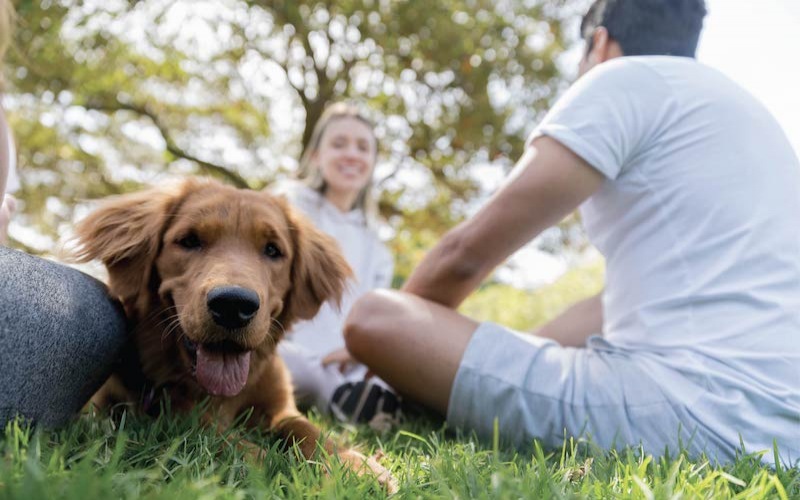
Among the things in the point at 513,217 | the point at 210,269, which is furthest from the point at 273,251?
the point at 513,217

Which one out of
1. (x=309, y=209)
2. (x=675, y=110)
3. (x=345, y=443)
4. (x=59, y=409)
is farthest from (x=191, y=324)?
(x=309, y=209)

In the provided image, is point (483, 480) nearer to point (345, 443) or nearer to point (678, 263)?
point (345, 443)

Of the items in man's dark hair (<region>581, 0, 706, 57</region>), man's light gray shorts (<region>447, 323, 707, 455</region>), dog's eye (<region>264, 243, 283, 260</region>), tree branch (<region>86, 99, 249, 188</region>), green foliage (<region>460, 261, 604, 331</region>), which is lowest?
green foliage (<region>460, 261, 604, 331</region>)

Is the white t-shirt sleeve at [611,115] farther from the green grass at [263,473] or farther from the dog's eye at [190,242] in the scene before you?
the dog's eye at [190,242]

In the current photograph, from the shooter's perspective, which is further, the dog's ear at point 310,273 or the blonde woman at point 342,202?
the blonde woman at point 342,202

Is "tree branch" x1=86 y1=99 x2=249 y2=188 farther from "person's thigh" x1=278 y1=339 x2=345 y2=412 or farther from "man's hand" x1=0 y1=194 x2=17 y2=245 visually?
"man's hand" x1=0 y1=194 x2=17 y2=245

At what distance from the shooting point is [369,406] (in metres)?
3.47

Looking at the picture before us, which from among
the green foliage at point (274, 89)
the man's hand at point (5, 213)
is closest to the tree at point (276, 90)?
the green foliage at point (274, 89)

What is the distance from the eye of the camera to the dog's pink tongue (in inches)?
97.0

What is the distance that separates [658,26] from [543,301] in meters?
7.32

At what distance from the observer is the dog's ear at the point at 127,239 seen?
2.66m

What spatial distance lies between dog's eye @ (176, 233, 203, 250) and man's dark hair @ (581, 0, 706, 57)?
2.24 metres

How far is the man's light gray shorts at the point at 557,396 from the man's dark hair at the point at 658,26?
1473mm

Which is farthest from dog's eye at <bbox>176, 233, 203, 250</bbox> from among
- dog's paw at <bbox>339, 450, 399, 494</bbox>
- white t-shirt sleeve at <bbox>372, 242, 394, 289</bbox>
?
white t-shirt sleeve at <bbox>372, 242, 394, 289</bbox>
